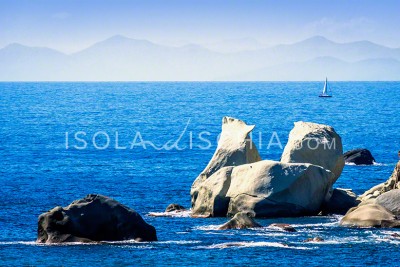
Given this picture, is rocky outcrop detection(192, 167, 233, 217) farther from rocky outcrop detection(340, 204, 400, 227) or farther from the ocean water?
rocky outcrop detection(340, 204, 400, 227)

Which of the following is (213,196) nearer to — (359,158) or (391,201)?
(391,201)

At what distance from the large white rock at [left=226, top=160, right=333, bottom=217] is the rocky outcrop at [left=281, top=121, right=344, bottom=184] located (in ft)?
12.9

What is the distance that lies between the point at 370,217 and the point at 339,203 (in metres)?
5.86

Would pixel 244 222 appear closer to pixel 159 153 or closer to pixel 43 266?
pixel 43 266

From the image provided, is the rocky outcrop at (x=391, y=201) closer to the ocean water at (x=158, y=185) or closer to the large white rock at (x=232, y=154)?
the ocean water at (x=158, y=185)

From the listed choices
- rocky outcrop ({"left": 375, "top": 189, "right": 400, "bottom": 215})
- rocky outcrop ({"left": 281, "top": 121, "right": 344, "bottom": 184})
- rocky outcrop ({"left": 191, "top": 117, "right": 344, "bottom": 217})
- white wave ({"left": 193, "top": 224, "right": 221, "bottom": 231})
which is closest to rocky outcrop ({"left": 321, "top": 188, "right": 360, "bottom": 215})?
rocky outcrop ({"left": 191, "top": 117, "right": 344, "bottom": 217})

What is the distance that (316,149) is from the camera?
201 feet

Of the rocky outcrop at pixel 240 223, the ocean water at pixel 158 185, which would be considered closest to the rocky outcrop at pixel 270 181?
the ocean water at pixel 158 185

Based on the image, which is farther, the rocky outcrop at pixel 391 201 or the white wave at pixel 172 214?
the white wave at pixel 172 214

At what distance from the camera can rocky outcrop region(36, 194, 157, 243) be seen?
48406mm

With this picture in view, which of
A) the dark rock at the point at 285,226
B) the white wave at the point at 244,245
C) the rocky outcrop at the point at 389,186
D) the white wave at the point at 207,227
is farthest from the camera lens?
the rocky outcrop at the point at 389,186

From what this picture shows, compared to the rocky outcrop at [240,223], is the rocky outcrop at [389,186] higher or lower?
higher

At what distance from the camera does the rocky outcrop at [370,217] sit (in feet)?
173

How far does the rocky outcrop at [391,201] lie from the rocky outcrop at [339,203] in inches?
132
